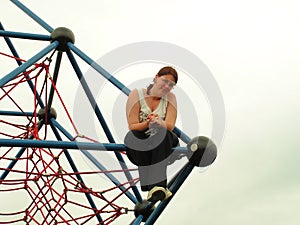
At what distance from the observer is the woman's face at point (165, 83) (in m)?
4.57

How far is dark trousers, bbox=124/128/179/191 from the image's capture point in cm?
435

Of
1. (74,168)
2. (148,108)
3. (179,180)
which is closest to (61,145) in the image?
(148,108)

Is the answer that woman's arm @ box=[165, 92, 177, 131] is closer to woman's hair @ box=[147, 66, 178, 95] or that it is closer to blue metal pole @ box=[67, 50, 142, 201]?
woman's hair @ box=[147, 66, 178, 95]

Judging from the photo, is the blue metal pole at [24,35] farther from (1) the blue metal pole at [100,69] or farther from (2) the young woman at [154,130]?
(2) the young woman at [154,130]

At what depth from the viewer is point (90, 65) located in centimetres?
564

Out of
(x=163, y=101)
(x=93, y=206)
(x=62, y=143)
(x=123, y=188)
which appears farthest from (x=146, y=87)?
(x=93, y=206)

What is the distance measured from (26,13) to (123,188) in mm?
2728

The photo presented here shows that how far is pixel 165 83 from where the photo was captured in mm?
4578

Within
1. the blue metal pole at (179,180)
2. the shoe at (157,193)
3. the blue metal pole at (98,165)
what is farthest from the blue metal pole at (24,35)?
the shoe at (157,193)

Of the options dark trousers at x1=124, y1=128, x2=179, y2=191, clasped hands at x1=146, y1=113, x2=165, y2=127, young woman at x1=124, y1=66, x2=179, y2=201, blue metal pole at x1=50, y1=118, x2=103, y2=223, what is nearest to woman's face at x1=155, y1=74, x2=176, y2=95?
young woman at x1=124, y1=66, x2=179, y2=201

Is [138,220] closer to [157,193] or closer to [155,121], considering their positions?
[157,193]

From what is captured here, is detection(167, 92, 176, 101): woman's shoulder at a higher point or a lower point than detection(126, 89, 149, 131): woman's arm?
higher

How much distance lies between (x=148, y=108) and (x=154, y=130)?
301 millimetres

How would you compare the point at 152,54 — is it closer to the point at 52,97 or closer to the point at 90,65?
the point at 90,65
